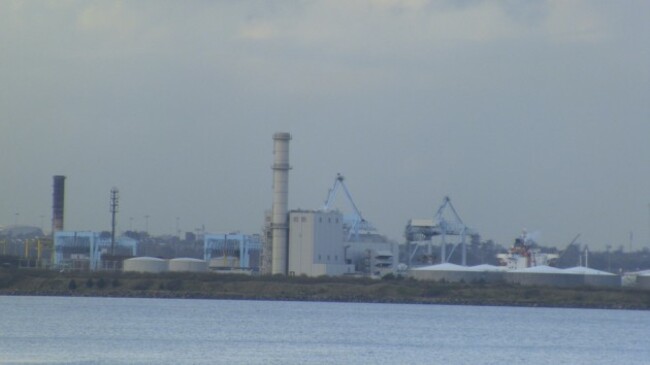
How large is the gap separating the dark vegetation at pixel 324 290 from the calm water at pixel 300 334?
5.46m

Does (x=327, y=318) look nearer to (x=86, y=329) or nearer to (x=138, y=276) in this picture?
(x=86, y=329)

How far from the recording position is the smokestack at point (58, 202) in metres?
116

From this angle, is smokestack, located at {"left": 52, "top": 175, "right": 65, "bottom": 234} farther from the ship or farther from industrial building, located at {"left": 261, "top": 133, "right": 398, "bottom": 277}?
the ship

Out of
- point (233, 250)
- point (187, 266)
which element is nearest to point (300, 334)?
point (187, 266)

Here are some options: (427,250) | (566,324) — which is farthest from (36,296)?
(427,250)

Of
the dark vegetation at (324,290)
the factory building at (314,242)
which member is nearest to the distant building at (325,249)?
the factory building at (314,242)

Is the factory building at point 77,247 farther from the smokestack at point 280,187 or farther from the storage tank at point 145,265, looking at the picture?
the smokestack at point 280,187

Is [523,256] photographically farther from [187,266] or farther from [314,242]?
[187,266]

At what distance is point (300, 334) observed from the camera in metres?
55.9

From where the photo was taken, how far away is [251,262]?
406 ft

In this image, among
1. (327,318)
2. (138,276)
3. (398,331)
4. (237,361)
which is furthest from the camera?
(138,276)

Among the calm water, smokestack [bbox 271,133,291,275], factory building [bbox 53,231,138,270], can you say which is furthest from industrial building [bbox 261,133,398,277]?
factory building [bbox 53,231,138,270]

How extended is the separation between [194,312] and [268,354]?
93.1 feet

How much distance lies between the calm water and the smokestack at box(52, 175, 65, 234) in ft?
103
